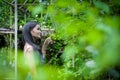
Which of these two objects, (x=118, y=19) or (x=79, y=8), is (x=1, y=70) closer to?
(x=79, y=8)

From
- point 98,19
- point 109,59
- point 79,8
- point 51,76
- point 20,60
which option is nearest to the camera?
point 109,59

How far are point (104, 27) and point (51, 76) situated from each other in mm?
571

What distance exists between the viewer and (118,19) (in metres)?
0.91

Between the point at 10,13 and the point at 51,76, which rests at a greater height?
the point at 51,76

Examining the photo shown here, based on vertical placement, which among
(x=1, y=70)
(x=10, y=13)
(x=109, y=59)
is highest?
(x=109, y=59)

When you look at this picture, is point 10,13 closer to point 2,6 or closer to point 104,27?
point 2,6

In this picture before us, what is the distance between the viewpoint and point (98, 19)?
117cm

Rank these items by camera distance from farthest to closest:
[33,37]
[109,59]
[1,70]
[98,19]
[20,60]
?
[33,37] < [1,70] < [20,60] < [98,19] < [109,59]

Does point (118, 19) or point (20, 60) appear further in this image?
point (20, 60)

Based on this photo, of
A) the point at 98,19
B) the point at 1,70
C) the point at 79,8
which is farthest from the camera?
the point at 1,70

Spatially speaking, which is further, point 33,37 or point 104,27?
point 33,37

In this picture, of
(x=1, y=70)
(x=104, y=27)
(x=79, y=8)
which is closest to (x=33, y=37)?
(x=1, y=70)

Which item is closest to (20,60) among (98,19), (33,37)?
(98,19)

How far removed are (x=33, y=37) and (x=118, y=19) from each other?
155 inches
